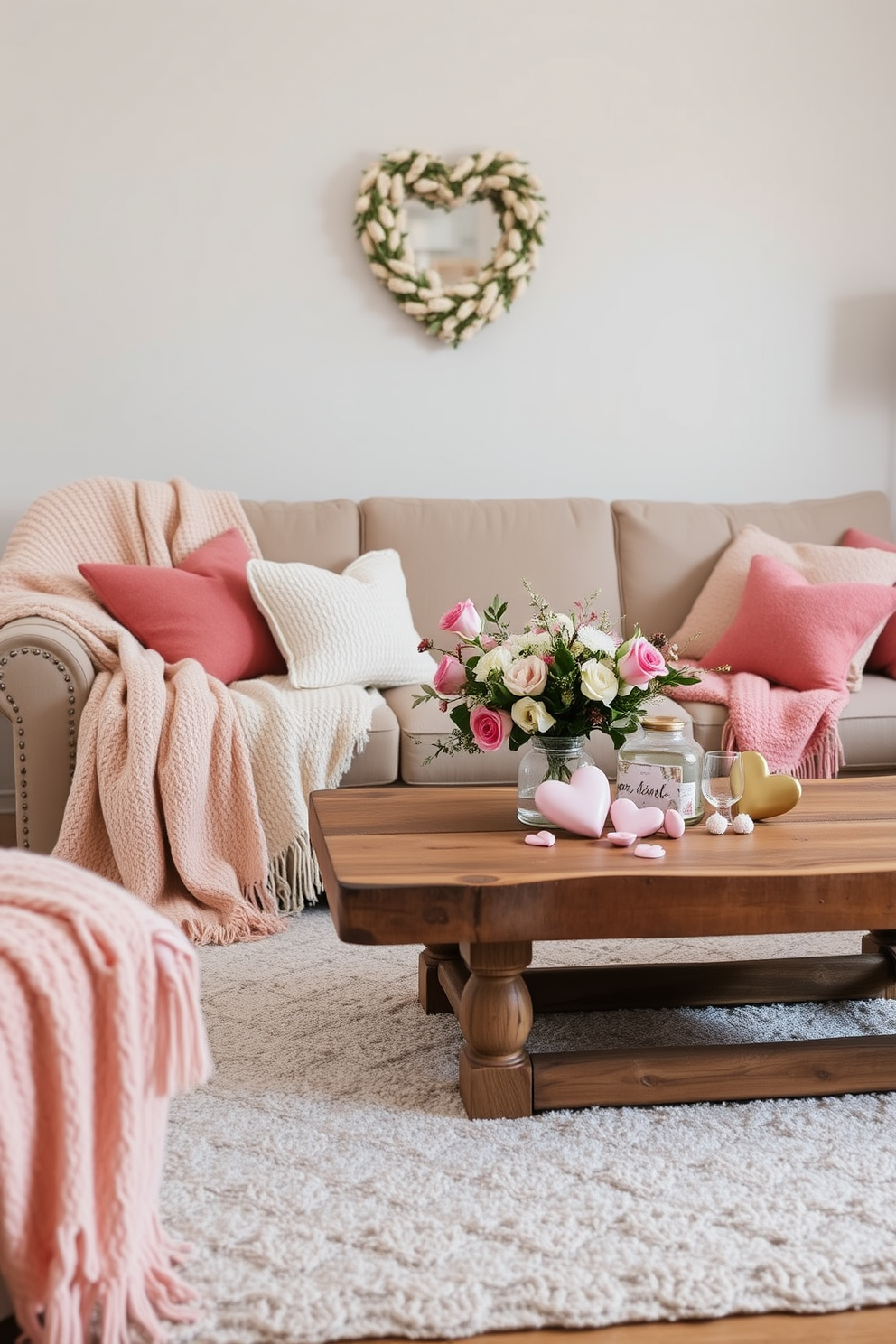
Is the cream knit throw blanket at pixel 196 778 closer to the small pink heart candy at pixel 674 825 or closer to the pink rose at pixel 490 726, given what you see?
the pink rose at pixel 490 726

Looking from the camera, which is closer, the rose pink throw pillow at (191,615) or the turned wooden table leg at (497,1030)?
the turned wooden table leg at (497,1030)

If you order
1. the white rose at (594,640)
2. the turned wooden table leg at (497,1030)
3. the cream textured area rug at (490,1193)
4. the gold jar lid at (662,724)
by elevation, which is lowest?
the cream textured area rug at (490,1193)

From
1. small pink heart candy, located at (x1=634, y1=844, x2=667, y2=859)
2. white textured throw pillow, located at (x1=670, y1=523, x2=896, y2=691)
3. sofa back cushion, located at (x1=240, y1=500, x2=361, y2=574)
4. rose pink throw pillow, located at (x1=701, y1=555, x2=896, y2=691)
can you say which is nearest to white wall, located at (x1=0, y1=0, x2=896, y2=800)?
sofa back cushion, located at (x1=240, y1=500, x2=361, y2=574)

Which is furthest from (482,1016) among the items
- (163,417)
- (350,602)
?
(163,417)

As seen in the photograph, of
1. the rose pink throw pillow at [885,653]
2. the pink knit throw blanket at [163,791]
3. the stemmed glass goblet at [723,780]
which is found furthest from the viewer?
the rose pink throw pillow at [885,653]

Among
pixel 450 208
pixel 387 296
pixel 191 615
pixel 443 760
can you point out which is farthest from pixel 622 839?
pixel 450 208

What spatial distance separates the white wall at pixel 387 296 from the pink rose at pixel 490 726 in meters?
2.04

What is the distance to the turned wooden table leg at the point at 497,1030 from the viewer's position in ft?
5.47

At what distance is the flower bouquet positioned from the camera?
1799mm

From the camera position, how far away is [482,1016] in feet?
5.49

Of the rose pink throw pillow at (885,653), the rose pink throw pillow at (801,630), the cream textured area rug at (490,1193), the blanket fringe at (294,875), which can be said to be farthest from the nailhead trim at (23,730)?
the rose pink throw pillow at (885,653)

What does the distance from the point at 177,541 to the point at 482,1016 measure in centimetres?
189

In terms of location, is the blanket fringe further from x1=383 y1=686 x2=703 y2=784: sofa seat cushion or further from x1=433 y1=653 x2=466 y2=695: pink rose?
x1=433 y1=653 x2=466 y2=695: pink rose

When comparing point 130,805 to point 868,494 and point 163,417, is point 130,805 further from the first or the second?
point 868,494
